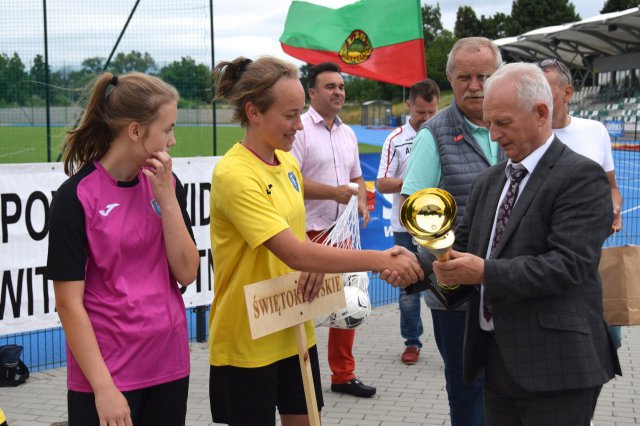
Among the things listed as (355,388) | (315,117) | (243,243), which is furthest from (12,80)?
(243,243)

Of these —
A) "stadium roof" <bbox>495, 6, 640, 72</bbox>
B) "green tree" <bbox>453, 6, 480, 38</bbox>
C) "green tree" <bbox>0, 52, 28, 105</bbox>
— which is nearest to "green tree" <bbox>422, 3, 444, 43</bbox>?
"green tree" <bbox>453, 6, 480, 38</bbox>

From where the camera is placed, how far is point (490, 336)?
317 centimetres

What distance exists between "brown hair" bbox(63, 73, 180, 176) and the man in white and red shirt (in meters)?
4.21

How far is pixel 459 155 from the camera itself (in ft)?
13.0

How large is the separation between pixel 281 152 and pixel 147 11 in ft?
16.0

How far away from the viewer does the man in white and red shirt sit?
698 cm

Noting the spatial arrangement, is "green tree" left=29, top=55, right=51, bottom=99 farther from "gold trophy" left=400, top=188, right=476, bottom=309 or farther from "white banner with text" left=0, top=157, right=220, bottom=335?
"gold trophy" left=400, top=188, right=476, bottom=309

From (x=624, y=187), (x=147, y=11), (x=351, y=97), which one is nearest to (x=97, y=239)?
(x=147, y=11)

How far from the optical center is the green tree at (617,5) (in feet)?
253

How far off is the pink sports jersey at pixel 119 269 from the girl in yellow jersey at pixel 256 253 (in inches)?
15.4

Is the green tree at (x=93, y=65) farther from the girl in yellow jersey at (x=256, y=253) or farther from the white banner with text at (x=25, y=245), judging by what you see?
the girl in yellow jersey at (x=256, y=253)

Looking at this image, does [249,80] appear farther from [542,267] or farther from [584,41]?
[584,41]

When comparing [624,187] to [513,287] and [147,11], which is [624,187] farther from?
[513,287]

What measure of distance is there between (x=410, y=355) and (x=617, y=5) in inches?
3181
